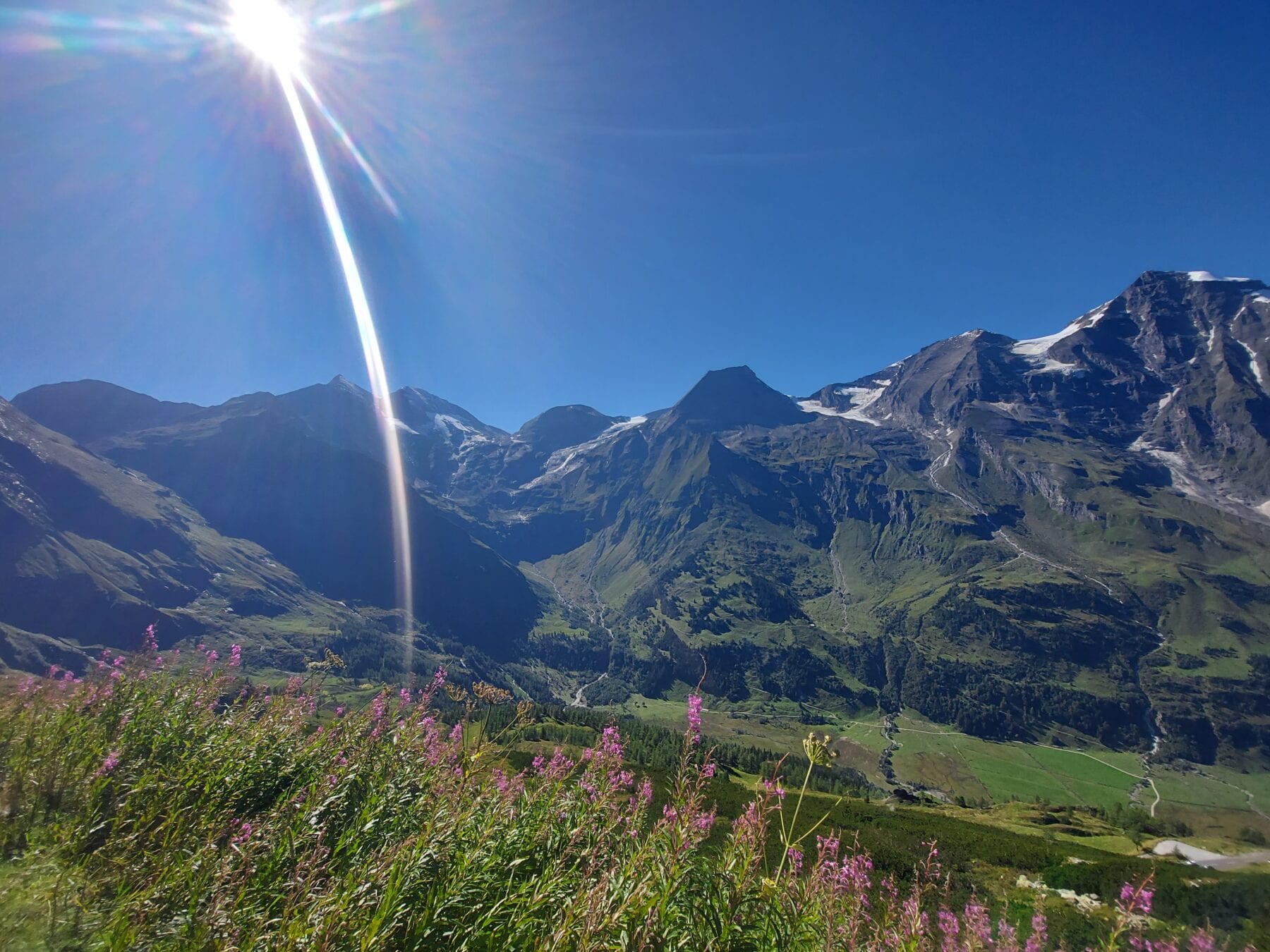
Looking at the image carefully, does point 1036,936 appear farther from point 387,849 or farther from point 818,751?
point 387,849

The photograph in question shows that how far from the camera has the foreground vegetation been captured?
416cm

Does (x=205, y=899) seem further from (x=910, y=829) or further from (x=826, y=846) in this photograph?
(x=910, y=829)

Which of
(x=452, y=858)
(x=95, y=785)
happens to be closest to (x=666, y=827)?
(x=452, y=858)

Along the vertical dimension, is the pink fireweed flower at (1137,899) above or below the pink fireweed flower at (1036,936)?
above

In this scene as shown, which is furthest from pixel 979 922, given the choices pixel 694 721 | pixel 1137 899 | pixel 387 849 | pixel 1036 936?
pixel 387 849

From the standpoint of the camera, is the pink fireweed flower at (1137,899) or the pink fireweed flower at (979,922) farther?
the pink fireweed flower at (979,922)

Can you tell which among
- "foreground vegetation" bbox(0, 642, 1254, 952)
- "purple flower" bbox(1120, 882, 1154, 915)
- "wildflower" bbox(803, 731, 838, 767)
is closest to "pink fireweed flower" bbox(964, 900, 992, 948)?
"foreground vegetation" bbox(0, 642, 1254, 952)

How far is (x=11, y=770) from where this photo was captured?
268 inches

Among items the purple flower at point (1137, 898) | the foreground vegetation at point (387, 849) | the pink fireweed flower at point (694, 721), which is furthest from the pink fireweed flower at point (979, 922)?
the pink fireweed flower at point (694, 721)

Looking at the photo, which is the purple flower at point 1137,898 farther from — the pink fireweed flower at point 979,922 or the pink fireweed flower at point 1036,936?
the pink fireweed flower at point 979,922

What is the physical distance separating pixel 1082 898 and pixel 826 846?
41.0 metres

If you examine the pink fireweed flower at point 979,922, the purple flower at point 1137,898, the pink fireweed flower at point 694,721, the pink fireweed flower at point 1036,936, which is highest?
the pink fireweed flower at point 694,721

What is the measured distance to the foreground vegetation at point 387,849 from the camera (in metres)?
4.16

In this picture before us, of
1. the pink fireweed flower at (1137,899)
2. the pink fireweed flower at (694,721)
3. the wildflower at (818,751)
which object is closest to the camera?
the wildflower at (818,751)
